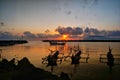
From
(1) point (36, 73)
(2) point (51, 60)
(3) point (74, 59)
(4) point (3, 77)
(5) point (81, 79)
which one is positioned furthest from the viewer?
(3) point (74, 59)

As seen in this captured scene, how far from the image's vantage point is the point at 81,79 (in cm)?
3425

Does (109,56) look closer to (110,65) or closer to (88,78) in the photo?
(110,65)

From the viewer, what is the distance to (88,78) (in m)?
34.8

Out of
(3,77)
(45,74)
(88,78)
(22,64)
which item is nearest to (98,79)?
(88,78)

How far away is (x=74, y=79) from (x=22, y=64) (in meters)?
17.2

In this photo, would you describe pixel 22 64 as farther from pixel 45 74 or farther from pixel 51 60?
pixel 51 60

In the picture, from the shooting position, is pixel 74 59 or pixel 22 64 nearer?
pixel 22 64

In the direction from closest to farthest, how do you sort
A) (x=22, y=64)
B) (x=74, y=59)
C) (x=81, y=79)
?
(x=22, y=64) → (x=81, y=79) → (x=74, y=59)

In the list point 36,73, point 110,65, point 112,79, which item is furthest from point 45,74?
point 110,65

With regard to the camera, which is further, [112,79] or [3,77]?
[112,79]

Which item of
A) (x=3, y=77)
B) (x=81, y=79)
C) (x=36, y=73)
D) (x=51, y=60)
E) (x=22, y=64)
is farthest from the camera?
(x=51, y=60)

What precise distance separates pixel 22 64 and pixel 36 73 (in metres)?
4.42

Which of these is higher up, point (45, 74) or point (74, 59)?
point (45, 74)

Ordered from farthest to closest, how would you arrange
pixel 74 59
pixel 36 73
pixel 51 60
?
pixel 74 59 < pixel 51 60 < pixel 36 73
